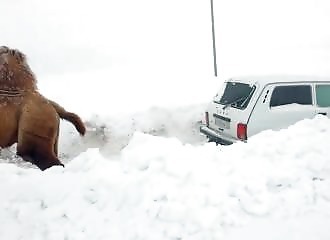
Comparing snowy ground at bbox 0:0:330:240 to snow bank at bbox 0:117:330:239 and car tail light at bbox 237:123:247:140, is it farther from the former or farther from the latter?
car tail light at bbox 237:123:247:140

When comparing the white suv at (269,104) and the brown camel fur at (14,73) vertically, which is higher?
the brown camel fur at (14,73)

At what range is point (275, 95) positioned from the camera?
26.3 feet

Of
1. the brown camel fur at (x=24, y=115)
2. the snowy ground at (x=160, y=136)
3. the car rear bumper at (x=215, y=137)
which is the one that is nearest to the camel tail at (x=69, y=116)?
the brown camel fur at (x=24, y=115)

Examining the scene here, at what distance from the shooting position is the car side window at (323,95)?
8227 mm

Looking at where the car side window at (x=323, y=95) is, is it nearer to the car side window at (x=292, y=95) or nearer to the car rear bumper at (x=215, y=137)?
the car side window at (x=292, y=95)

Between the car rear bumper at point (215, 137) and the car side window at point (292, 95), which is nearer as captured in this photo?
the car side window at point (292, 95)

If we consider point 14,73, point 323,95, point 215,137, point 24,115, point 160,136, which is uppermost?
point 14,73

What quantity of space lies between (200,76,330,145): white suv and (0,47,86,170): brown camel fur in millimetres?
2870

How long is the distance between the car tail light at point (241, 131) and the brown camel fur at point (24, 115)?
9.31 feet

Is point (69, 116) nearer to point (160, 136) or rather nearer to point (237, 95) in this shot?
point (237, 95)

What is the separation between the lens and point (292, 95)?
26.7 ft

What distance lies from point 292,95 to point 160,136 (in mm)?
3372

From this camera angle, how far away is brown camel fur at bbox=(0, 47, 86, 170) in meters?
6.60

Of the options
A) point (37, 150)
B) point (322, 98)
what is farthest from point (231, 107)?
point (37, 150)
